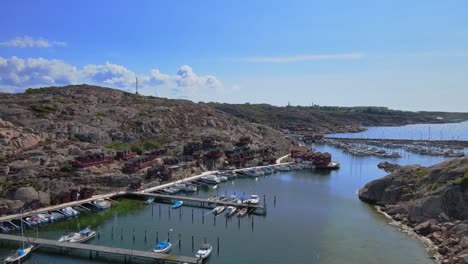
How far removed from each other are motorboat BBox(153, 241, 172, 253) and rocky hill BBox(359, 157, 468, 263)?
97.8ft

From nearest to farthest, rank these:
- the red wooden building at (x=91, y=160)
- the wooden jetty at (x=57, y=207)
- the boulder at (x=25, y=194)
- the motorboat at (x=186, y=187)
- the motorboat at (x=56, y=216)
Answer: the wooden jetty at (x=57, y=207) → the motorboat at (x=56, y=216) → the boulder at (x=25, y=194) → the red wooden building at (x=91, y=160) → the motorboat at (x=186, y=187)

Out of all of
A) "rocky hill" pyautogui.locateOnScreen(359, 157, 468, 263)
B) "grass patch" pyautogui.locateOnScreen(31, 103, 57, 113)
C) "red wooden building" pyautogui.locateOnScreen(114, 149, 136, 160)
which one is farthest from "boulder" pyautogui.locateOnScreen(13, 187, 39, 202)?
"rocky hill" pyautogui.locateOnScreen(359, 157, 468, 263)

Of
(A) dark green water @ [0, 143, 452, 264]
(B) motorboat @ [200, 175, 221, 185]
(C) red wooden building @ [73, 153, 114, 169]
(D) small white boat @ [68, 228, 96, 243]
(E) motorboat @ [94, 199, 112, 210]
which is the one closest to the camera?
(A) dark green water @ [0, 143, 452, 264]

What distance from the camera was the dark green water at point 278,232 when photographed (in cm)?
4631

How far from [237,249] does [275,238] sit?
6.32m

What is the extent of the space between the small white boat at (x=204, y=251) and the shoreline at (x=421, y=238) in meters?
24.4

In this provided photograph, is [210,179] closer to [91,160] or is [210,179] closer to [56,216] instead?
[91,160]

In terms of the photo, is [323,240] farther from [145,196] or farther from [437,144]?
[437,144]

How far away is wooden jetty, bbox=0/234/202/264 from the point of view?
4338cm

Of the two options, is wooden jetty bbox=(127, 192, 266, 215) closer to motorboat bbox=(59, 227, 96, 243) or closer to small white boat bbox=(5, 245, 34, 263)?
motorboat bbox=(59, 227, 96, 243)

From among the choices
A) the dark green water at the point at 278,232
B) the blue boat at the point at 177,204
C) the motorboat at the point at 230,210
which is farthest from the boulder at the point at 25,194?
the motorboat at the point at 230,210

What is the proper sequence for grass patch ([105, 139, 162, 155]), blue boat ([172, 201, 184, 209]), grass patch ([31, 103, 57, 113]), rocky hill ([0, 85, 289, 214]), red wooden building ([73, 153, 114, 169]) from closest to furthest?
1. blue boat ([172, 201, 184, 209])
2. rocky hill ([0, 85, 289, 214])
3. red wooden building ([73, 153, 114, 169])
4. grass patch ([105, 139, 162, 155])
5. grass patch ([31, 103, 57, 113])

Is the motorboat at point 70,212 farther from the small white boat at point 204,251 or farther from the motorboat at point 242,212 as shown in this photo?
the motorboat at point 242,212

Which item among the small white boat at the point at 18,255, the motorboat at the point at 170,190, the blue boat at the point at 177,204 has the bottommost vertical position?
the small white boat at the point at 18,255
